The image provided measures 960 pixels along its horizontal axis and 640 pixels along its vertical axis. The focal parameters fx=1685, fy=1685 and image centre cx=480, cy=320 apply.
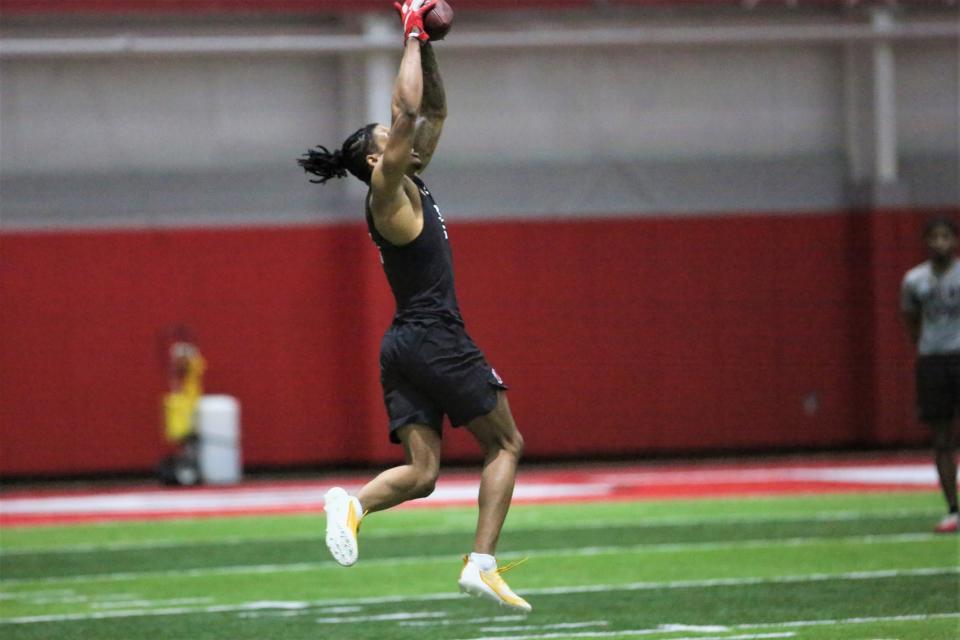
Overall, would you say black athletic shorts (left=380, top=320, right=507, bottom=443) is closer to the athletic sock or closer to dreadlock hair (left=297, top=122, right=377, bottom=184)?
the athletic sock

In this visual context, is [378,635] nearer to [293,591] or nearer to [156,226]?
[293,591]

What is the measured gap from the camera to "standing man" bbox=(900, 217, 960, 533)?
36.8 feet

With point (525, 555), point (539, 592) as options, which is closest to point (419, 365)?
point (539, 592)

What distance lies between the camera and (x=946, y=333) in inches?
446

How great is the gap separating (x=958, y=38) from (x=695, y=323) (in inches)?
183

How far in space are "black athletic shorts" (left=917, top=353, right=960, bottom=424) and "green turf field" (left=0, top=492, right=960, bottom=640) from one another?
32.9 inches

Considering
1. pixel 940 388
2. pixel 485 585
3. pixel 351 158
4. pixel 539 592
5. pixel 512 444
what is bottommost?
pixel 539 592

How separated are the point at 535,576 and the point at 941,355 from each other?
336cm

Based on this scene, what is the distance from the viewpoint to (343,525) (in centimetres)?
690

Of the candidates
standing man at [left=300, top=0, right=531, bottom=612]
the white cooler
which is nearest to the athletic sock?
standing man at [left=300, top=0, right=531, bottom=612]

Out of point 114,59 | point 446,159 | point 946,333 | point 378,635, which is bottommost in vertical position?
point 378,635

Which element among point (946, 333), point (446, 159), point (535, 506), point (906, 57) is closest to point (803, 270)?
point (906, 57)

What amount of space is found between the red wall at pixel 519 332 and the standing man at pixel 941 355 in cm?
777

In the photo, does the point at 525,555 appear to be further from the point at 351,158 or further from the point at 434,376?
the point at 351,158
